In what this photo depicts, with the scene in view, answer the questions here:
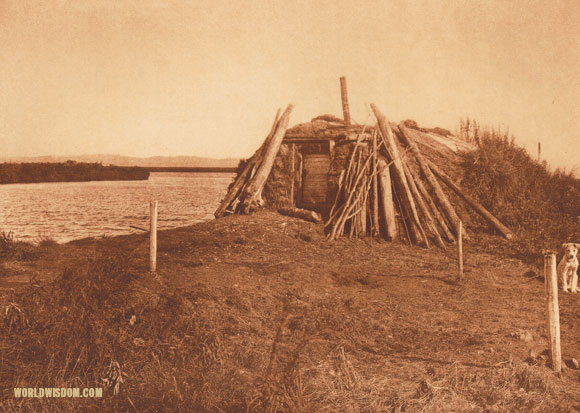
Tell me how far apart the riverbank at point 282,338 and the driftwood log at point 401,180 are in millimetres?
2304

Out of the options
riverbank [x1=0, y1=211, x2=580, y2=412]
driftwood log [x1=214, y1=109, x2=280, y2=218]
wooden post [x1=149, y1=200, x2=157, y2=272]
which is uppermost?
driftwood log [x1=214, y1=109, x2=280, y2=218]

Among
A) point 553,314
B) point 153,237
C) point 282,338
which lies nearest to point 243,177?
point 153,237

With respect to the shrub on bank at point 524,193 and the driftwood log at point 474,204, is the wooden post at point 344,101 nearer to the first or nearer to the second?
the driftwood log at point 474,204

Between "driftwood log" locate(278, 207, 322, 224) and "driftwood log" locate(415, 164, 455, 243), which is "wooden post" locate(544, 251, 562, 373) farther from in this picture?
"driftwood log" locate(278, 207, 322, 224)

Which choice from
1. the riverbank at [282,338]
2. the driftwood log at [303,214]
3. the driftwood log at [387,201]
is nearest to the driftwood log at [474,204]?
the driftwood log at [387,201]

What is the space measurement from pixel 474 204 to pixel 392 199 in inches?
87.7

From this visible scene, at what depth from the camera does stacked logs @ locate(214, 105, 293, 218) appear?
43.2 ft

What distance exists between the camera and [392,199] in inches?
497

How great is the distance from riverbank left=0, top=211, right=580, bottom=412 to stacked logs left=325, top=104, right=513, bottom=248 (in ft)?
7.85

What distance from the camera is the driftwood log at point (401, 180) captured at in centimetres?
1197

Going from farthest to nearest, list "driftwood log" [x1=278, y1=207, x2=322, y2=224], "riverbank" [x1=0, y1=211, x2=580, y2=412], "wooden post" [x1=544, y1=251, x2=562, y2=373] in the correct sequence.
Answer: "driftwood log" [x1=278, y1=207, x2=322, y2=224] < "wooden post" [x1=544, y1=251, x2=562, y2=373] < "riverbank" [x1=0, y1=211, x2=580, y2=412]

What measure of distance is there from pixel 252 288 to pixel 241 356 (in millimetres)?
2432

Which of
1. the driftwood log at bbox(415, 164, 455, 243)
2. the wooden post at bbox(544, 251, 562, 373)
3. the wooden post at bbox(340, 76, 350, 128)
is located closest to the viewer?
the wooden post at bbox(544, 251, 562, 373)

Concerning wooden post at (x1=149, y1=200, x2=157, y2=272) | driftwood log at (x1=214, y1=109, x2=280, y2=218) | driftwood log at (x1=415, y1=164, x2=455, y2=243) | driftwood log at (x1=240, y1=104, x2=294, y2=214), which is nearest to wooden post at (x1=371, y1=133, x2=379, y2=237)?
driftwood log at (x1=415, y1=164, x2=455, y2=243)
